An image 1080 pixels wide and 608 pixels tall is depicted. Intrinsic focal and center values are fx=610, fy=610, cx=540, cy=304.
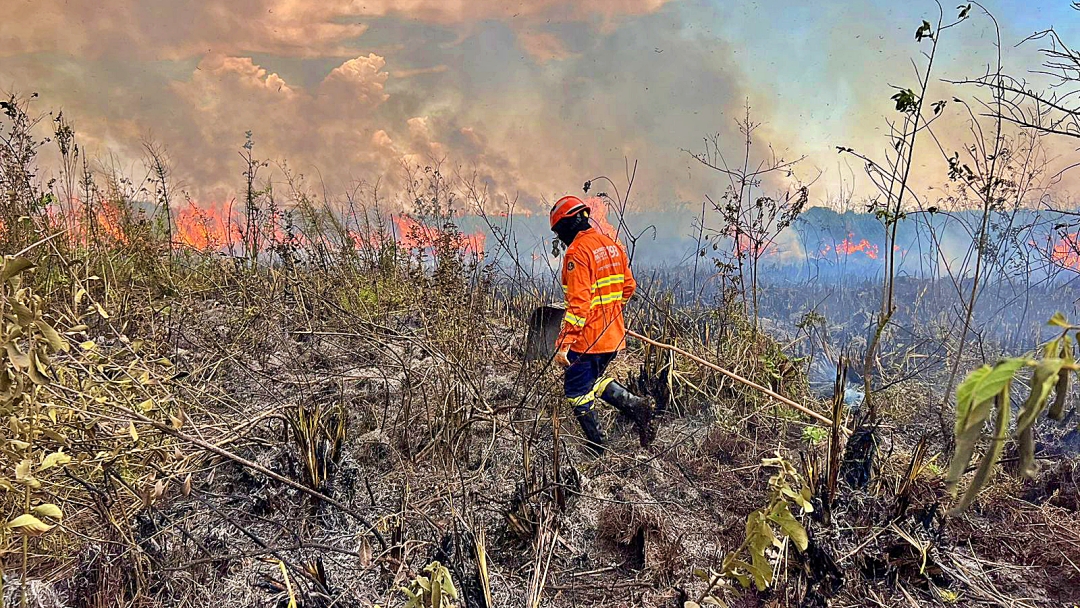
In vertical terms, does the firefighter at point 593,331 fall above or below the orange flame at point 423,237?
below

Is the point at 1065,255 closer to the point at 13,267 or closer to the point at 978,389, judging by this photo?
the point at 978,389

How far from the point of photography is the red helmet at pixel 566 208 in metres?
3.59

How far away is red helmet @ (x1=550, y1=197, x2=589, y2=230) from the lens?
11.8ft

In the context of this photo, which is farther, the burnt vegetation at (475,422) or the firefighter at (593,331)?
the firefighter at (593,331)

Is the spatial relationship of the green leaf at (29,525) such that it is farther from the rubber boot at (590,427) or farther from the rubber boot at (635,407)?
the rubber boot at (635,407)

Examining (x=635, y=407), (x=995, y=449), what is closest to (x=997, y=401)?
(x=995, y=449)

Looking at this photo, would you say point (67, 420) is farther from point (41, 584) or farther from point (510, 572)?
point (510, 572)

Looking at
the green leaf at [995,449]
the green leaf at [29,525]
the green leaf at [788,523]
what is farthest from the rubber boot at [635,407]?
the green leaf at [995,449]

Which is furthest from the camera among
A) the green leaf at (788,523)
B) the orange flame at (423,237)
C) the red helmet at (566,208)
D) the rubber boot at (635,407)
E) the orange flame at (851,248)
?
the orange flame at (851,248)

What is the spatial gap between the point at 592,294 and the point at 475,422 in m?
0.95

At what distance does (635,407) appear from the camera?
3.50 metres

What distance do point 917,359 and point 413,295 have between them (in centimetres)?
363

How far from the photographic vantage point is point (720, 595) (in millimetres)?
2299

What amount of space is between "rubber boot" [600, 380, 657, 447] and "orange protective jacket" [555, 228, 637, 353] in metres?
0.25
